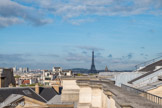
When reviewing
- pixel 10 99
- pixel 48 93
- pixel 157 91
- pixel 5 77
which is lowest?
pixel 10 99

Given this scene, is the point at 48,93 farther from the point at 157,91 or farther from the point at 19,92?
the point at 157,91

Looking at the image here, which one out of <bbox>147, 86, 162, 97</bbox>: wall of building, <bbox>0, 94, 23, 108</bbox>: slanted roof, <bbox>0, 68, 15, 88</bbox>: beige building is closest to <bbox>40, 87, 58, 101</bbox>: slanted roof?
<bbox>0, 94, 23, 108</bbox>: slanted roof

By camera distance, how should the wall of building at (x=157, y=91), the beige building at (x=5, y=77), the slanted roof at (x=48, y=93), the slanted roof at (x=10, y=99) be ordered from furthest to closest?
the beige building at (x=5, y=77) → the slanted roof at (x=48, y=93) → the slanted roof at (x=10, y=99) → the wall of building at (x=157, y=91)

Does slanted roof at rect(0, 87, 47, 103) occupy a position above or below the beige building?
below

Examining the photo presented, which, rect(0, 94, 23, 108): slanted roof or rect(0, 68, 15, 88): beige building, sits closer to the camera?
rect(0, 94, 23, 108): slanted roof

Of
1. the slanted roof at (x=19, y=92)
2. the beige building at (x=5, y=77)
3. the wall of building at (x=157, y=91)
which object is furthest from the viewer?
the beige building at (x=5, y=77)

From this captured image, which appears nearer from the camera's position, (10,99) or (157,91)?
(157,91)

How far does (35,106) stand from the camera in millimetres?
41375

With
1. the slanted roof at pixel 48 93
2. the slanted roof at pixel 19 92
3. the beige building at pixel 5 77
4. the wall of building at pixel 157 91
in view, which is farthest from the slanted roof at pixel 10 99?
the wall of building at pixel 157 91

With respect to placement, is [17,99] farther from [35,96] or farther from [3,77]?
[3,77]

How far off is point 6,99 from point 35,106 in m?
4.66

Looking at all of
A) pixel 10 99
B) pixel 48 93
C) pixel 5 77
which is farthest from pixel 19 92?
pixel 5 77

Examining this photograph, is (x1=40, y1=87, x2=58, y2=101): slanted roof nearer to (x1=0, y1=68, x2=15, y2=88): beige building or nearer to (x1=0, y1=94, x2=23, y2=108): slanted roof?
(x1=0, y1=94, x2=23, y2=108): slanted roof

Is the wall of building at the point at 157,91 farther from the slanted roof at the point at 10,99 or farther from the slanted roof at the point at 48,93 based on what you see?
the slanted roof at the point at 48,93
